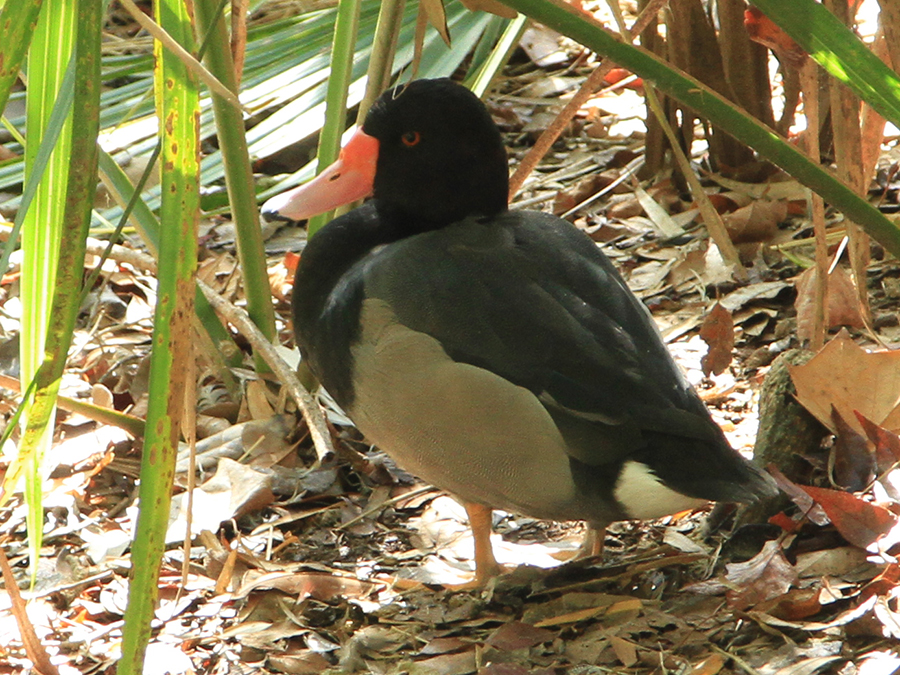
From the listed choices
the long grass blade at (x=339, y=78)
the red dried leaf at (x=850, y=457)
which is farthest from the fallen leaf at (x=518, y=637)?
the long grass blade at (x=339, y=78)

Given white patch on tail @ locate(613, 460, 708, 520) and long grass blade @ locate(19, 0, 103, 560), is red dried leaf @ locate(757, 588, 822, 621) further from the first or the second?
long grass blade @ locate(19, 0, 103, 560)

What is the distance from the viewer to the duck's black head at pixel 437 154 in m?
2.63

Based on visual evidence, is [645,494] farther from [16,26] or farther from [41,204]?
[16,26]

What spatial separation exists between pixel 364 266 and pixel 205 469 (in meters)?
0.81

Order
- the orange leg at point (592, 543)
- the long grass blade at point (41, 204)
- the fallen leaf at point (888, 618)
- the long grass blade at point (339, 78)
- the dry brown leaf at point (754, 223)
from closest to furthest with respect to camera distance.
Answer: the long grass blade at point (41, 204) → the fallen leaf at point (888, 618) → the orange leg at point (592, 543) → the long grass blade at point (339, 78) → the dry brown leaf at point (754, 223)

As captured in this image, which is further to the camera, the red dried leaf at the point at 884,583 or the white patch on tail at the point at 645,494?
the white patch on tail at the point at 645,494

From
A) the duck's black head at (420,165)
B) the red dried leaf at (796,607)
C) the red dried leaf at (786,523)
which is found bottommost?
the red dried leaf at (796,607)

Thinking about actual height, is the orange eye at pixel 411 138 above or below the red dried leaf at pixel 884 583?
above

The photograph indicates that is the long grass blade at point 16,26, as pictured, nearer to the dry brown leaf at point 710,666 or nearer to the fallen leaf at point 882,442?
the dry brown leaf at point 710,666

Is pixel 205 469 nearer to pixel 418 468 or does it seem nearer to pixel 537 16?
pixel 418 468

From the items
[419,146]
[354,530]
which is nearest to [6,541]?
[354,530]

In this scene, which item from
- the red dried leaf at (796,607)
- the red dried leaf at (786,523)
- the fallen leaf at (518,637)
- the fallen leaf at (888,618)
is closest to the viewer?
the fallen leaf at (888,618)

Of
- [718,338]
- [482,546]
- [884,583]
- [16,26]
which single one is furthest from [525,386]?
[16,26]

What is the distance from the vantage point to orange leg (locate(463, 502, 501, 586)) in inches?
96.0
